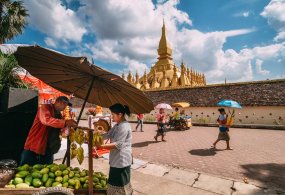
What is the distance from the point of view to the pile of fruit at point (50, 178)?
2.82 m

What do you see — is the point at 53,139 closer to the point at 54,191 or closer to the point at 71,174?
the point at 71,174

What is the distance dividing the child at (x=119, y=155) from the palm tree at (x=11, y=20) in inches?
557

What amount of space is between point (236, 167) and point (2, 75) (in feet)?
25.1

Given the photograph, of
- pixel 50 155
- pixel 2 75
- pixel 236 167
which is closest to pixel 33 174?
pixel 50 155

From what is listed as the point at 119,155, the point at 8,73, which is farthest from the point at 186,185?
the point at 8,73

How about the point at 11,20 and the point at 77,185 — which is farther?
the point at 11,20

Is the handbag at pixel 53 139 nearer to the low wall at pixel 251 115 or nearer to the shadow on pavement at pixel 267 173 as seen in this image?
the shadow on pavement at pixel 267 173

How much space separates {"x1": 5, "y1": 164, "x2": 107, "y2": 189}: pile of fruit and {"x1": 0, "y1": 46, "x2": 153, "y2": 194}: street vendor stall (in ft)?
1.02

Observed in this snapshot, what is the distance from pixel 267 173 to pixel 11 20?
647 inches

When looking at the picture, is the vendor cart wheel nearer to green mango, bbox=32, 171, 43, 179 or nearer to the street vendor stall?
the street vendor stall

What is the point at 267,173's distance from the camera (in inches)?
261

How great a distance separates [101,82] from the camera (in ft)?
12.7

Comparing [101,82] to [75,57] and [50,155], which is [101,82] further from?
[50,155]

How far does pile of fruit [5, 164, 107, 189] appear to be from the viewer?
282cm
